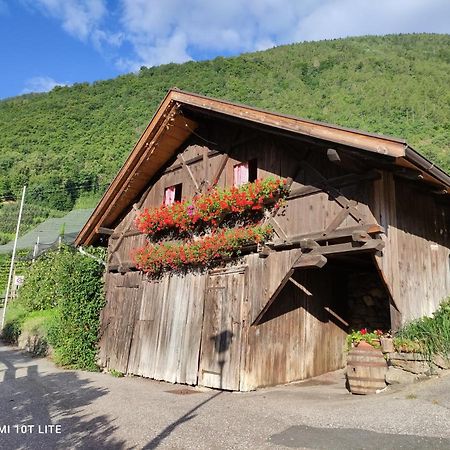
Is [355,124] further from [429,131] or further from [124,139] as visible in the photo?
[124,139]

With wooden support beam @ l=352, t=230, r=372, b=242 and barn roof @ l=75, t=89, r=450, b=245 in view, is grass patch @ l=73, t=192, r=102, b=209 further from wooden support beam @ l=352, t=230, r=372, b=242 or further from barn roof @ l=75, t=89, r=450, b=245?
wooden support beam @ l=352, t=230, r=372, b=242

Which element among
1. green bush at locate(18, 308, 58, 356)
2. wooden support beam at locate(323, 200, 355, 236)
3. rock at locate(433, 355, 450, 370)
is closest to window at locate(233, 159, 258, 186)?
wooden support beam at locate(323, 200, 355, 236)

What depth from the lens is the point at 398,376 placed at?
7492 millimetres

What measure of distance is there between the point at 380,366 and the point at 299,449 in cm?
295

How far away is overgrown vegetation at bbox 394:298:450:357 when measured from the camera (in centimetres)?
736

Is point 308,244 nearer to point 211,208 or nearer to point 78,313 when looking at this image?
point 211,208

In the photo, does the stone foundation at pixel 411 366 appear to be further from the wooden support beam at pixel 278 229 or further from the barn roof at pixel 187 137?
the barn roof at pixel 187 137

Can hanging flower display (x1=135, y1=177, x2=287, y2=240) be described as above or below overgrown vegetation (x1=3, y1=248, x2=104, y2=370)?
above

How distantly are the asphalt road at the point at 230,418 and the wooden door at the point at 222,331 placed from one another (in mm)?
409

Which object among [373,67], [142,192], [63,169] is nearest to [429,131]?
[373,67]

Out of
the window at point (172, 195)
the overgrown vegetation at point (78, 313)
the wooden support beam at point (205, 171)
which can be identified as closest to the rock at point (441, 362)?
the wooden support beam at point (205, 171)

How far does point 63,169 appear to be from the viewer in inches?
2532

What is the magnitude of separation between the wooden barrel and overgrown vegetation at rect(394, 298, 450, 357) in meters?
0.43

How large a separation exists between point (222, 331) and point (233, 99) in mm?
57989
